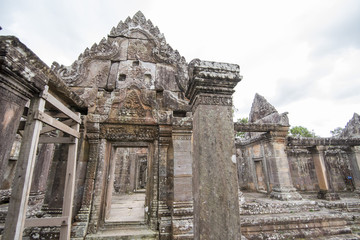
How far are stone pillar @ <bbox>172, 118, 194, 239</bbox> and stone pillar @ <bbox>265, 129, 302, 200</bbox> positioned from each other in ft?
14.3

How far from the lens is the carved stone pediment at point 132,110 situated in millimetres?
4395

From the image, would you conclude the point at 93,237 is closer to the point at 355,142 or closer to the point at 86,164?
the point at 86,164

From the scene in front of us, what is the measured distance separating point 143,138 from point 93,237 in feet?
7.65

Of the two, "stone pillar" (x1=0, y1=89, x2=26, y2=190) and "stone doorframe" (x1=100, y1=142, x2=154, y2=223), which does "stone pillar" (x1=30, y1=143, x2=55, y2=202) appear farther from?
"stone pillar" (x1=0, y1=89, x2=26, y2=190)

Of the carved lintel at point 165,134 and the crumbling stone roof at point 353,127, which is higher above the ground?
the crumbling stone roof at point 353,127

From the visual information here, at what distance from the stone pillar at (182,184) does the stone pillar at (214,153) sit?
1725 millimetres

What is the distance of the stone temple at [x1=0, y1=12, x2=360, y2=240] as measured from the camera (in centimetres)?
202

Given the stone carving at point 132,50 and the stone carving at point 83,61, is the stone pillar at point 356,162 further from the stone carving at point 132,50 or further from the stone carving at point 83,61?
the stone carving at point 83,61

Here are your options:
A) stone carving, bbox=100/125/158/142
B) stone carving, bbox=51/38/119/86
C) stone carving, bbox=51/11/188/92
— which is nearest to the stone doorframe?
stone carving, bbox=100/125/158/142

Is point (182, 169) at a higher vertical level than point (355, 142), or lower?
lower

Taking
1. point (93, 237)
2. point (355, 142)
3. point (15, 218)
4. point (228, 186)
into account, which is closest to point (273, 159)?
point (355, 142)

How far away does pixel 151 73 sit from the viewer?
16.8 feet

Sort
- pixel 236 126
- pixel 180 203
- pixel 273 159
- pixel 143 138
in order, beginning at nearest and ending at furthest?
pixel 180 203 → pixel 143 138 → pixel 236 126 → pixel 273 159

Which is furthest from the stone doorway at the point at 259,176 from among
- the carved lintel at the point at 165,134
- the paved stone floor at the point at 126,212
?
the carved lintel at the point at 165,134
